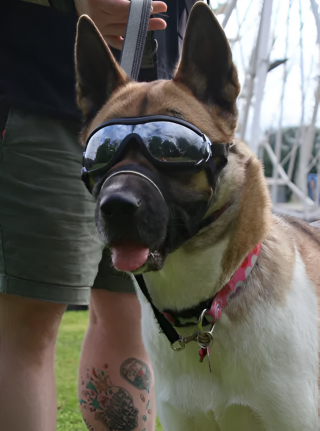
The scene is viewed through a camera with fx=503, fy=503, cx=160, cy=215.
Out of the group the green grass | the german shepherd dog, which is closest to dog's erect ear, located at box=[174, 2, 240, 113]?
the german shepherd dog

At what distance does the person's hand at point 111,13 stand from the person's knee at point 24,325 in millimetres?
1117

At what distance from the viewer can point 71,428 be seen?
3217 mm

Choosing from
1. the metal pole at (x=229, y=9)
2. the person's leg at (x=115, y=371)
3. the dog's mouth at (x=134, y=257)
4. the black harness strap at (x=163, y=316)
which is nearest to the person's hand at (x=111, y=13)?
the black harness strap at (x=163, y=316)

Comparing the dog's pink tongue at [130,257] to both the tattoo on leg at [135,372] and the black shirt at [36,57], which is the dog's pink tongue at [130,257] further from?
the tattoo on leg at [135,372]

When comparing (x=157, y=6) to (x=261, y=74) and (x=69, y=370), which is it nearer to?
(x=69, y=370)

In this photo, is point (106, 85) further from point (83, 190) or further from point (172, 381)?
point (172, 381)

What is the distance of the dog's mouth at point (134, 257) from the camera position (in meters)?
1.55

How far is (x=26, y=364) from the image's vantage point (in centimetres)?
191

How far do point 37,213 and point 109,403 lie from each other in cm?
94

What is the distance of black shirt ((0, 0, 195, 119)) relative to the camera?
1.97 meters

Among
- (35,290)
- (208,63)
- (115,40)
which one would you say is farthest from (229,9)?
(35,290)

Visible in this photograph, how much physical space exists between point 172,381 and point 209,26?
4.02 feet

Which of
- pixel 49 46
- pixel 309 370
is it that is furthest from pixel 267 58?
pixel 309 370

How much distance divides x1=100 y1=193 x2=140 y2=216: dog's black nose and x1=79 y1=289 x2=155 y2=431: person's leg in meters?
0.89
